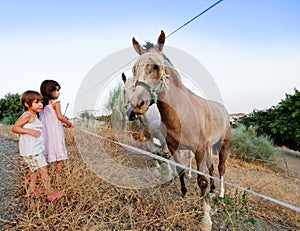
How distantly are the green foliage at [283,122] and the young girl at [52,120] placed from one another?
1355 cm

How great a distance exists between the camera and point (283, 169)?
9.59m

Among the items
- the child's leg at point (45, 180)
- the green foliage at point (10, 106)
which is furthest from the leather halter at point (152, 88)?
the green foliage at point (10, 106)

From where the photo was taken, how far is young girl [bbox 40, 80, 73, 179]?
247 cm

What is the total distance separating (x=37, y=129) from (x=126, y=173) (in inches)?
48.3

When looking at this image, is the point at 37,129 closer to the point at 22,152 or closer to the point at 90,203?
the point at 22,152

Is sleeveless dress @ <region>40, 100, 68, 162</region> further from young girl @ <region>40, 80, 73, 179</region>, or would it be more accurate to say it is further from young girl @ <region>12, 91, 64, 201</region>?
young girl @ <region>12, 91, 64, 201</region>

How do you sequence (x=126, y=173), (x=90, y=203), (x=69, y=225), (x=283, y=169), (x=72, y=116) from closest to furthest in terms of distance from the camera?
1. (x=69, y=225)
2. (x=90, y=203)
3. (x=126, y=173)
4. (x=72, y=116)
5. (x=283, y=169)

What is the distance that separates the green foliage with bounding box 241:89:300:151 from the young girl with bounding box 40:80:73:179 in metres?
13.5

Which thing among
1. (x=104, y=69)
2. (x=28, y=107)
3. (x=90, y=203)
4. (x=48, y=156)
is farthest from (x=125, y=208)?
(x=104, y=69)

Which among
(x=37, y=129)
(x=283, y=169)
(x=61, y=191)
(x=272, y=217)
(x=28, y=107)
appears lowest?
(x=283, y=169)

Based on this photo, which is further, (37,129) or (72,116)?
(72,116)

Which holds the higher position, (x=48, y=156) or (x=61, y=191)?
(x=48, y=156)

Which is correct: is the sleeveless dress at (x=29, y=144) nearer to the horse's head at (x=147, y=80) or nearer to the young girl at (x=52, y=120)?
the young girl at (x=52, y=120)

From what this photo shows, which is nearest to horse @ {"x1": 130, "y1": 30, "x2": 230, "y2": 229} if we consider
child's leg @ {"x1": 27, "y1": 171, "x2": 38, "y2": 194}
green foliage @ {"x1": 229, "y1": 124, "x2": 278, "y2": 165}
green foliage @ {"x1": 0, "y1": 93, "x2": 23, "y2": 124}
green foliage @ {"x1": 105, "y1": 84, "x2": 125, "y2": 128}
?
child's leg @ {"x1": 27, "y1": 171, "x2": 38, "y2": 194}
